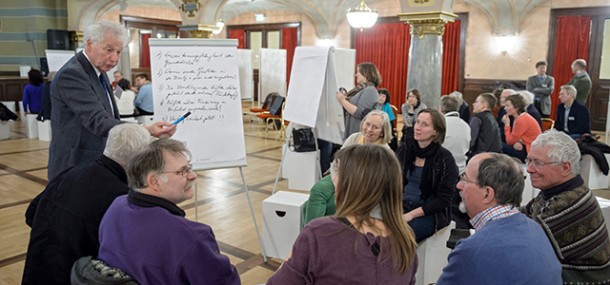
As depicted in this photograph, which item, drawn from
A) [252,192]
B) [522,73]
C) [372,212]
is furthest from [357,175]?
[522,73]

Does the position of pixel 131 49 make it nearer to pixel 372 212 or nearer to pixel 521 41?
pixel 521 41

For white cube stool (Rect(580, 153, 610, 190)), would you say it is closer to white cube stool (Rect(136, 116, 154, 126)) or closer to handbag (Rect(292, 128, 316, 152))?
handbag (Rect(292, 128, 316, 152))

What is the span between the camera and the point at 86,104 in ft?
8.14

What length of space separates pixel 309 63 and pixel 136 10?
12.8 metres

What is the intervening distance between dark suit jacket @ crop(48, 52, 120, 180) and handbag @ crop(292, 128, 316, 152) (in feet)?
8.47

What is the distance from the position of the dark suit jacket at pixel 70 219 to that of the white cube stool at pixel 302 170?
3.44 metres

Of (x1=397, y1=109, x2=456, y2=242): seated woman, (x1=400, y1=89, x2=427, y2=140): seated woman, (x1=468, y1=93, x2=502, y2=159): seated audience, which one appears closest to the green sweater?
(x1=397, y1=109, x2=456, y2=242): seated woman

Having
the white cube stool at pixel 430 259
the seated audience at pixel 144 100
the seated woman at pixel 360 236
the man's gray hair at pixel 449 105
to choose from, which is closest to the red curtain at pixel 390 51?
the seated audience at pixel 144 100

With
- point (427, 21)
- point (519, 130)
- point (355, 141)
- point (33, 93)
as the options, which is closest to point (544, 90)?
point (427, 21)

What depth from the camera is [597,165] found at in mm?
5242

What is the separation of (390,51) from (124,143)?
41.4ft

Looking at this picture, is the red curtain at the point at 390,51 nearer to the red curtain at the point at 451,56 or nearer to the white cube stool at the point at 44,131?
the red curtain at the point at 451,56

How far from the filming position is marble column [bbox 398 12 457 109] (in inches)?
263

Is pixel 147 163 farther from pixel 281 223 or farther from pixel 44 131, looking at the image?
pixel 44 131
